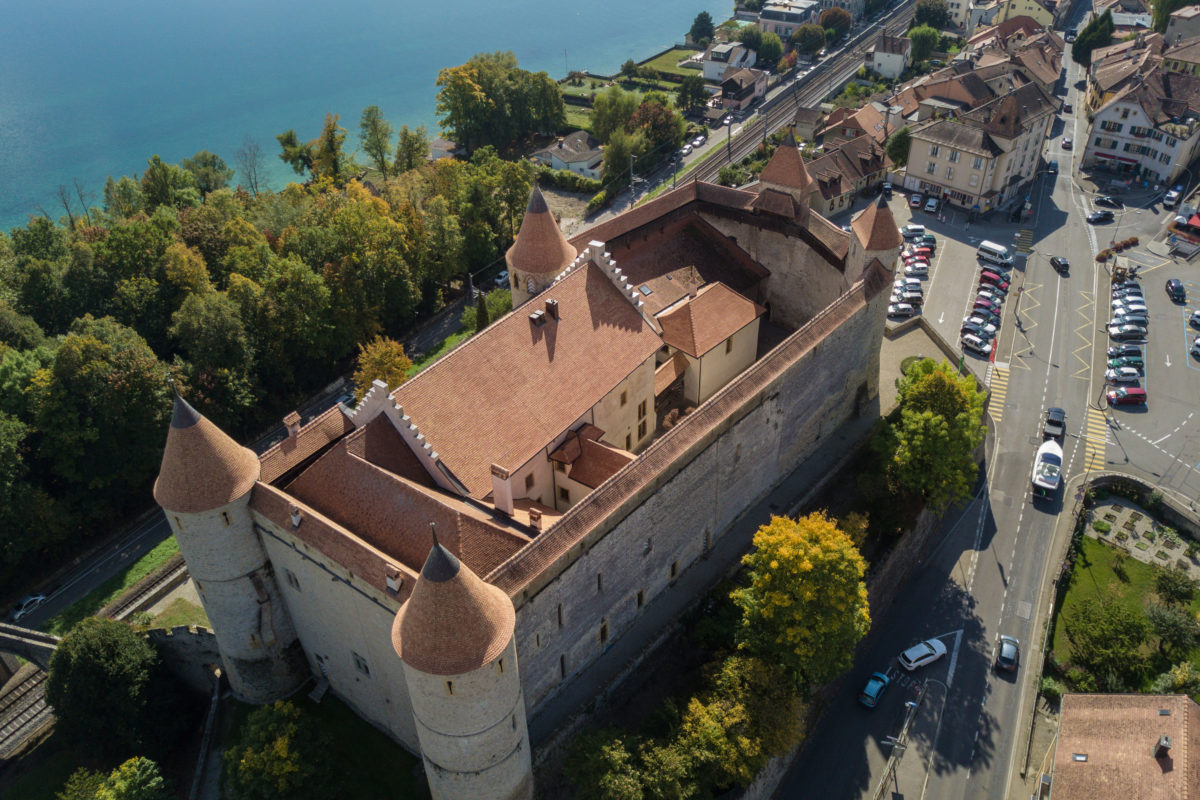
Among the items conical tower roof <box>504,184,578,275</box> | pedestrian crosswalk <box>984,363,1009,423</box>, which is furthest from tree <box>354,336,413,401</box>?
pedestrian crosswalk <box>984,363,1009,423</box>

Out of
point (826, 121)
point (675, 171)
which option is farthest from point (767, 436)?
point (826, 121)

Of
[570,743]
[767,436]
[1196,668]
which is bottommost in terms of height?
[1196,668]

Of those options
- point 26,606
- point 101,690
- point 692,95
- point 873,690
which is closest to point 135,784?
point 101,690

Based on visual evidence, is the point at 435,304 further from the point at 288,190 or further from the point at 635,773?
the point at 635,773

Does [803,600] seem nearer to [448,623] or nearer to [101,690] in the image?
[448,623]

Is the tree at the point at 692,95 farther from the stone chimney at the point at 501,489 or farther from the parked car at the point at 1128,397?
the stone chimney at the point at 501,489

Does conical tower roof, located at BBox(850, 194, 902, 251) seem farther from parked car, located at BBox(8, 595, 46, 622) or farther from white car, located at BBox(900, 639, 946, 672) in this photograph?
parked car, located at BBox(8, 595, 46, 622)
